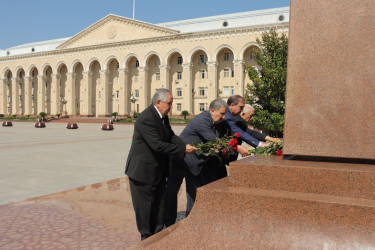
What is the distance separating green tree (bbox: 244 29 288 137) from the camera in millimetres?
10070

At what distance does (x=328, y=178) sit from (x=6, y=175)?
285 inches

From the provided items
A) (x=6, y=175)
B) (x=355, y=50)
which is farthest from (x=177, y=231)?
(x=6, y=175)

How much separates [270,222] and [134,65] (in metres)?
50.0

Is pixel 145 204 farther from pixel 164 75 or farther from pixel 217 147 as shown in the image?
pixel 164 75

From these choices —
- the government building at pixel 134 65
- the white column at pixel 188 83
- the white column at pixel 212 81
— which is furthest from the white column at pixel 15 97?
the white column at pixel 212 81

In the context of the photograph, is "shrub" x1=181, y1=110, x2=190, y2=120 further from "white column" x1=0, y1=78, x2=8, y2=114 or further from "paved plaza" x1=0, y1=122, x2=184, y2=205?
"white column" x1=0, y1=78, x2=8, y2=114

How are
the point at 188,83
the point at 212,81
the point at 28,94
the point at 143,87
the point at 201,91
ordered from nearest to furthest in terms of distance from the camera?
1. the point at 212,81
2. the point at 188,83
3. the point at 201,91
4. the point at 143,87
5. the point at 28,94

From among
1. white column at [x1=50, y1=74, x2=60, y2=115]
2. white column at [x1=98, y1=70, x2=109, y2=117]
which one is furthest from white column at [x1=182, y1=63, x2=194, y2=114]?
white column at [x1=50, y1=74, x2=60, y2=115]

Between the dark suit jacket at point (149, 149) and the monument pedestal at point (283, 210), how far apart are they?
56 cm

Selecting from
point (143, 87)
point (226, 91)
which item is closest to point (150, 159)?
point (226, 91)

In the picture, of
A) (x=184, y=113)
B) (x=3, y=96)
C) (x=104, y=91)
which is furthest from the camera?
(x=3, y=96)

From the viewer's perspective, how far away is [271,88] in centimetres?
1039

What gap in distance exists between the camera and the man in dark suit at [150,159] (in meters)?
3.34

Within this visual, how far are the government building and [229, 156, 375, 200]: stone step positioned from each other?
37971mm
